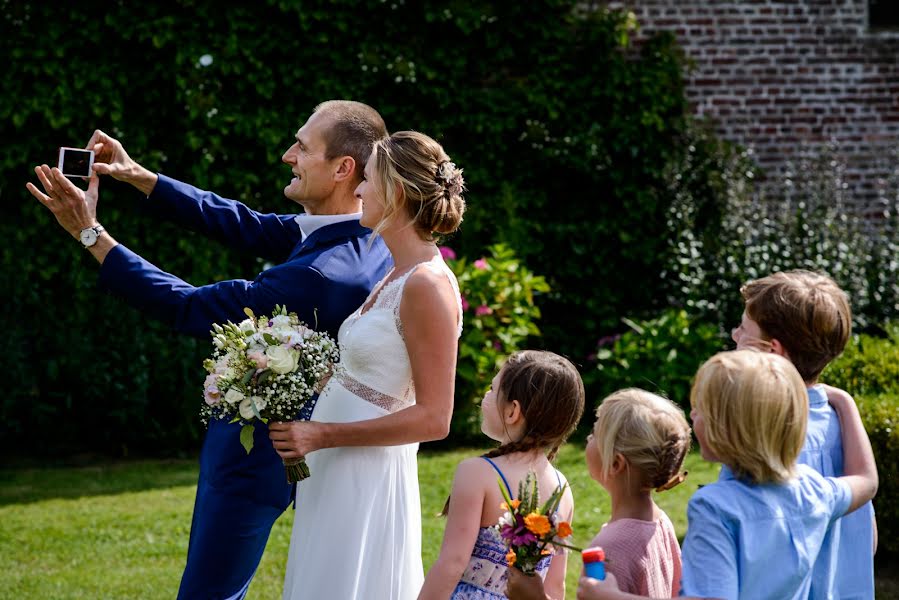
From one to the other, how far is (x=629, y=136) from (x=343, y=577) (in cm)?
653

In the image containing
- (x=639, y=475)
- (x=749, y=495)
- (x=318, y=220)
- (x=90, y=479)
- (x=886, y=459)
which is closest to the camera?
(x=749, y=495)

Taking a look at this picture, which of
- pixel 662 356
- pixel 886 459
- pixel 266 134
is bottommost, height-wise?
pixel 886 459

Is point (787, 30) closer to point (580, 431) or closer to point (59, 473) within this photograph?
point (580, 431)

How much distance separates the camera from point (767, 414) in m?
2.38

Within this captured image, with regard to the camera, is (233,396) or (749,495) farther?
(233,396)

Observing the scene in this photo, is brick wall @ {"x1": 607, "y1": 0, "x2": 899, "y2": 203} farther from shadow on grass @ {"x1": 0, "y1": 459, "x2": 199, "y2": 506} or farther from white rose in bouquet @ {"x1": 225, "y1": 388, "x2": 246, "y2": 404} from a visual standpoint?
white rose in bouquet @ {"x1": 225, "y1": 388, "x2": 246, "y2": 404}

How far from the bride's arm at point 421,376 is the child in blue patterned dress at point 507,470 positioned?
0.48ft

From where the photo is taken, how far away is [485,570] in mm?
2920

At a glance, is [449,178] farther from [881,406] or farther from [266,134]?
[266,134]

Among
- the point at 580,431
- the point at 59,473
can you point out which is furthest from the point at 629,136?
the point at 59,473

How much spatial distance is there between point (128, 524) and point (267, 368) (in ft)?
12.2

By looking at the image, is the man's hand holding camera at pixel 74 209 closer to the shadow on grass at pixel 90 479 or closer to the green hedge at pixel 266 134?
the shadow on grass at pixel 90 479

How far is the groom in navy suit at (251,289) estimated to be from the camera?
324 centimetres

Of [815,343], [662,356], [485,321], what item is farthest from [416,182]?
[662,356]
